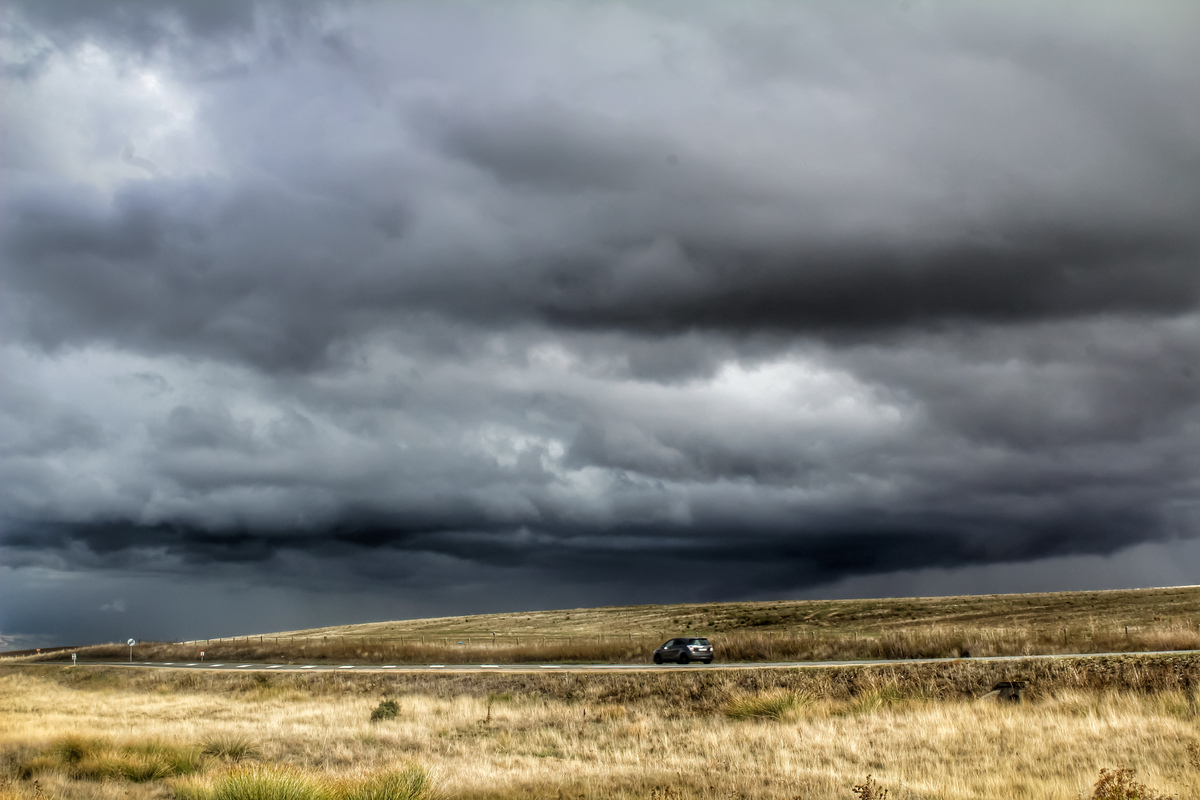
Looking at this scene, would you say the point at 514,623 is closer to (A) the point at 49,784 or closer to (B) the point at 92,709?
(B) the point at 92,709

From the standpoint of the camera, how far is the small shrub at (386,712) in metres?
33.3

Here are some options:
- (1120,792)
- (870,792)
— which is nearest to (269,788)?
(870,792)

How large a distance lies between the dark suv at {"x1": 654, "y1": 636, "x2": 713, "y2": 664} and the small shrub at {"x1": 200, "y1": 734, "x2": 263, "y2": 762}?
3254 centimetres

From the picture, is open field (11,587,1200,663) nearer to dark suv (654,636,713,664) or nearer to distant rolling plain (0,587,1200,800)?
distant rolling plain (0,587,1200,800)

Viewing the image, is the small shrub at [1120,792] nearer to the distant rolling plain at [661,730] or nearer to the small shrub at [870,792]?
the distant rolling plain at [661,730]

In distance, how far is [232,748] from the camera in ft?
72.7

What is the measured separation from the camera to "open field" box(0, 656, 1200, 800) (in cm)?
1520

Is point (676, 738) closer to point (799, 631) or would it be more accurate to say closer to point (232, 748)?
point (232, 748)

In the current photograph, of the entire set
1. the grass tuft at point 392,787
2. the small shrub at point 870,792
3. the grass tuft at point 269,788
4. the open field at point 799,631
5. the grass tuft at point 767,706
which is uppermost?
the grass tuft at point 269,788

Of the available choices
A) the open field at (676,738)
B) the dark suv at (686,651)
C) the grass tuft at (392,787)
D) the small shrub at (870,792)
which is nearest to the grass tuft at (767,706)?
the open field at (676,738)

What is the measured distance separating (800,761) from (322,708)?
86.5 ft

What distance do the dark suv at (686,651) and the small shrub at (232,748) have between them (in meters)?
32.5

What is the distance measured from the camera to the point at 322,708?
3856 cm

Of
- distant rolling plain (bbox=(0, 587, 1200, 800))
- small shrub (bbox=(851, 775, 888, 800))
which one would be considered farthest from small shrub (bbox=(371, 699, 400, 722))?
small shrub (bbox=(851, 775, 888, 800))
